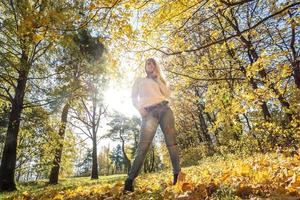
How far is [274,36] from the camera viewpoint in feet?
30.5

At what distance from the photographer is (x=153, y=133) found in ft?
12.9

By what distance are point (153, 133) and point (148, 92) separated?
595mm

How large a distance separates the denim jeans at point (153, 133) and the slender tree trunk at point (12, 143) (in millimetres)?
7540

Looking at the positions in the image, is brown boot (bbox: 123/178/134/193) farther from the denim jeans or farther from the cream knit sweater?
the cream knit sweater

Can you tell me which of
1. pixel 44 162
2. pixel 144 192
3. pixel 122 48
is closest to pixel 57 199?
pixel 144 192

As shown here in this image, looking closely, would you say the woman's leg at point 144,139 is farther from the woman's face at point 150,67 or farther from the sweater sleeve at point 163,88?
the woman's face at point 150,67

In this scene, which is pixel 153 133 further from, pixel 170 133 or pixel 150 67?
pixel 150 67

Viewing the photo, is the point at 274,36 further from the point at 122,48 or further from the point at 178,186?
the point at 178,186

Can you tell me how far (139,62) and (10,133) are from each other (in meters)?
Result: 8.31

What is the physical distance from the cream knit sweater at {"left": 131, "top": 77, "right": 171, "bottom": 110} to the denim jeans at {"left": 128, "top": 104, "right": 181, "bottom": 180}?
0.14 meters

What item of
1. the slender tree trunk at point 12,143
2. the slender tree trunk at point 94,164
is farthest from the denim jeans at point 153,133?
the slender tree trunk at point 94,164

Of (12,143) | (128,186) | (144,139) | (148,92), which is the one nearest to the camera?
(128,186)

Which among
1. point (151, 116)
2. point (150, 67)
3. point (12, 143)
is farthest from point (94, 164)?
point (151, 116)

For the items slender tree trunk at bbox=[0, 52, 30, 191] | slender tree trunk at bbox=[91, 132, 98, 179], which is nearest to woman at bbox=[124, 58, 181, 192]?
slender tree trunk at bbox=[0, 52, 30, 191]
